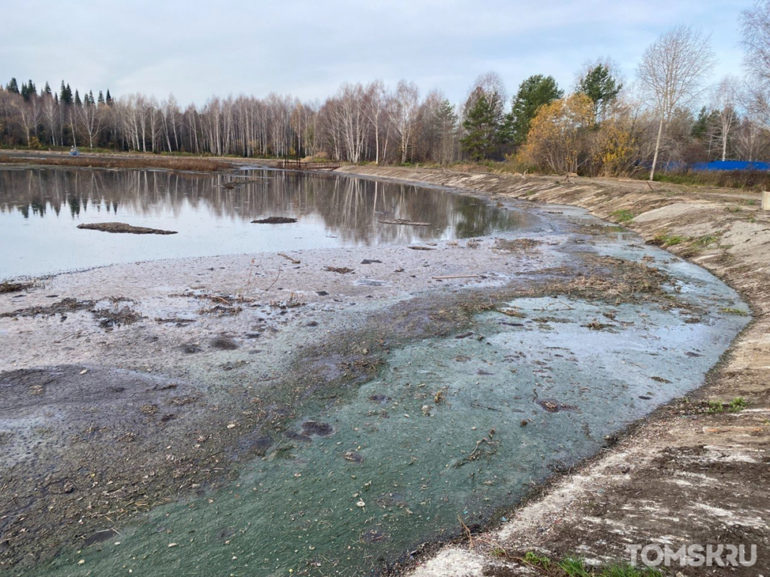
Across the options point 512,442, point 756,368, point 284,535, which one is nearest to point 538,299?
point 756,368

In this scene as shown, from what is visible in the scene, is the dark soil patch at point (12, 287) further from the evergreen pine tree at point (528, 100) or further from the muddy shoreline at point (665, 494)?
the evergreen pine tree at point (528, 100)

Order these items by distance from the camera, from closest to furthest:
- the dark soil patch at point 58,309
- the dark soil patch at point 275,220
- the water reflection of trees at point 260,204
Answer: the dark soil patch at point 58,309, the water reflection of trees at point 260,204, the dark soil patch at point 275,220

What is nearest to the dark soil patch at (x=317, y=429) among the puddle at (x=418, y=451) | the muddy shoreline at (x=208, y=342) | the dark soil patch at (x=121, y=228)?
the puddle at (x=418, y=451)

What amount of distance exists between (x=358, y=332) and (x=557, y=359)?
2863 millimetres

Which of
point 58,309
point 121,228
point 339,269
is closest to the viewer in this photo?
point 58,309

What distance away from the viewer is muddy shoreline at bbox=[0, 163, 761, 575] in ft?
12.5

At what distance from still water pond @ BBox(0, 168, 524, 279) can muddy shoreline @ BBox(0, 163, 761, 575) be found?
2215mm

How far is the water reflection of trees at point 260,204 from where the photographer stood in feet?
58.9

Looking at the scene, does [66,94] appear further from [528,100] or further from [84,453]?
[84,453]

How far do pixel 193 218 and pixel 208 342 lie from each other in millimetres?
13643

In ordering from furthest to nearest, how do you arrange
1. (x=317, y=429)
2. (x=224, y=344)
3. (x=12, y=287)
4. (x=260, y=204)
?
(x=260, y=204)
(x=12, y=287)
(x=224, y=344)
(x=317, y=429)

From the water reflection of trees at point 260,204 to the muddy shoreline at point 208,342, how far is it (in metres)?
5.70

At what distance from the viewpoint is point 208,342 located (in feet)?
21.0

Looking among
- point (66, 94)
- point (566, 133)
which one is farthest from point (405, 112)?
point (66, 94)
